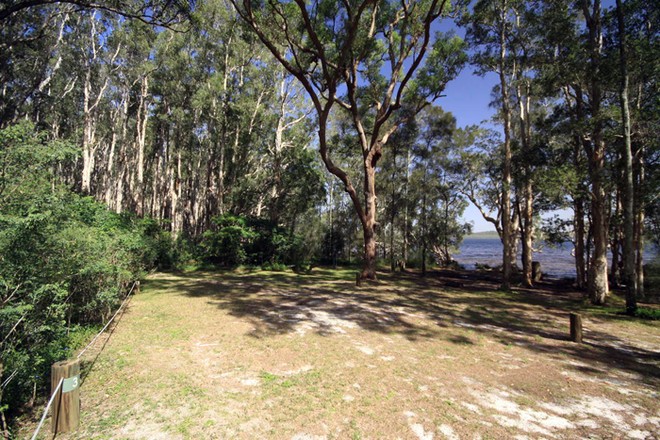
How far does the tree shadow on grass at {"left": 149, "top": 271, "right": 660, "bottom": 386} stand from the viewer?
565 cm

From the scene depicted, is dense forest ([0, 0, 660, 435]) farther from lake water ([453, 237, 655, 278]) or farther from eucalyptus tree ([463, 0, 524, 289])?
lake water ([453, 237, 655, 278])

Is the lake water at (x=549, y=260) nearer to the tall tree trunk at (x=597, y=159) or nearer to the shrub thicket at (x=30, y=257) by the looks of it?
the tall tree trunk at (x=597, y=159)

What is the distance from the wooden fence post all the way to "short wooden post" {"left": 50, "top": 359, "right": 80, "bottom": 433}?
26.9 ft

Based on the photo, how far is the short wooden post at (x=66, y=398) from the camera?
283cm

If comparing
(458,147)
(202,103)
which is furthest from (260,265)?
(458,147)

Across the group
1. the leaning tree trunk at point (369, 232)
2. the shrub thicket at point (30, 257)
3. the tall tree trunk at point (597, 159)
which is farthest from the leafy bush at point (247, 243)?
the tall tree trunk at point (597, 159)

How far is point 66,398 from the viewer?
9.36 ft

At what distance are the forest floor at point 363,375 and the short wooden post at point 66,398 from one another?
4.9 inches

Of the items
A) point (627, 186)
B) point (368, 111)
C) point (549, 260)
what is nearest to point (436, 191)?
point (368, 111)

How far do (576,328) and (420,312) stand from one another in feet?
11.0

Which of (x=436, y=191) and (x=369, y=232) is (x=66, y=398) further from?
(x=436, y=191)

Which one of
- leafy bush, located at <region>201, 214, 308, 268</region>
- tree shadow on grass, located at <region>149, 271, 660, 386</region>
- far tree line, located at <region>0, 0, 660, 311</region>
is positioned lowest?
tree shadow on grass, located at <region>149, 271, 660, 386</region>

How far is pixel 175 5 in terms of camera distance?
8.35 meters

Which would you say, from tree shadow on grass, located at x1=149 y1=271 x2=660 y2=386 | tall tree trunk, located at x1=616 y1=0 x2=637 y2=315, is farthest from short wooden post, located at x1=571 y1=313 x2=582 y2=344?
tall tree trunk, located at x1=616 y1=0 x2=637 y2=315
